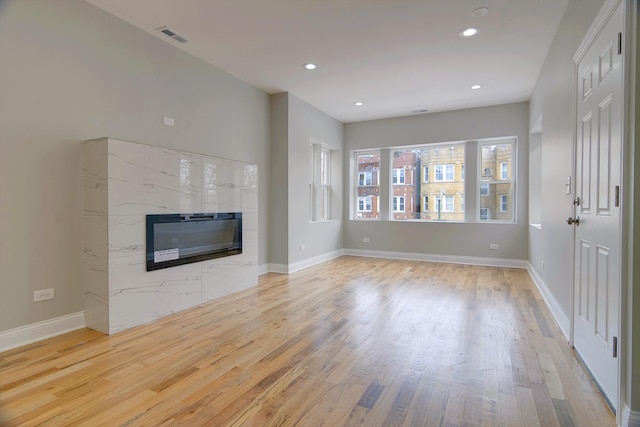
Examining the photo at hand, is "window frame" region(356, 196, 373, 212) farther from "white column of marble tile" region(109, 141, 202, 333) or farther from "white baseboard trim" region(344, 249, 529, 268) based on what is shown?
"white column of marble tile" region(109, 141, 202, 333)

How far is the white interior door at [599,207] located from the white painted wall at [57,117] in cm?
396

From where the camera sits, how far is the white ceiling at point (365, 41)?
3.07 meters

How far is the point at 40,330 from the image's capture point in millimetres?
2760

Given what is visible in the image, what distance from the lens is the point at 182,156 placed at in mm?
3590

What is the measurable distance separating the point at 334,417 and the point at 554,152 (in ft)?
10.9

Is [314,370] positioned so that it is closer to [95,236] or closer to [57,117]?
[95,236]

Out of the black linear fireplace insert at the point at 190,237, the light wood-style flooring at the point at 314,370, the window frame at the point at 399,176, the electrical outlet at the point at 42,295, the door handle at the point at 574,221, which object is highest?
the window frame at the point at 399,176

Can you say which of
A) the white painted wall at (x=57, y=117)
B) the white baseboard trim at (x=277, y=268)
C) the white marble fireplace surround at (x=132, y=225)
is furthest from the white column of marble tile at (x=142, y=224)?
the white baseboard trim at (x=277, y=268)

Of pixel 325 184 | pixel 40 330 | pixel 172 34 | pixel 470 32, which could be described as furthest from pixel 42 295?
pixel 325 184

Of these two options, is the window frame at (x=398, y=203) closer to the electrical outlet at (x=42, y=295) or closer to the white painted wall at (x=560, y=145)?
the white painted wall at (x=560, y=145)

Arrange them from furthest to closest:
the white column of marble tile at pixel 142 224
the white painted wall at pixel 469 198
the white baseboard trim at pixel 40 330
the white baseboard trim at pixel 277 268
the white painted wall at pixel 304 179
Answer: the white painted wall at pixel 469 198 < the white painted wall at pixel 304 179 < the white baseboard trim at pixel 277 268 < the white column of marble tile at pixel 142 224 < the white baseboard trim at pixel 40 330

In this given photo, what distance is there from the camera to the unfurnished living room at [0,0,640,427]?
184 cm

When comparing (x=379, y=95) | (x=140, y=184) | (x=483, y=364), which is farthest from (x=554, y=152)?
(x=140, y=184)

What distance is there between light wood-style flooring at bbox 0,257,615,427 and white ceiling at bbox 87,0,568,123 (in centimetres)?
298
